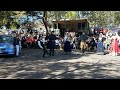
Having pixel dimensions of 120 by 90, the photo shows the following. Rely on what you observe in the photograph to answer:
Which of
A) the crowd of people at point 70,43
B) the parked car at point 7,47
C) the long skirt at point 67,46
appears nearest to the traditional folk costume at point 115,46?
the crowd of people at point 70,43

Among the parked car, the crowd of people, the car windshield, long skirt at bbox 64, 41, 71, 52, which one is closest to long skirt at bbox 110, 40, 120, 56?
the crowd of people

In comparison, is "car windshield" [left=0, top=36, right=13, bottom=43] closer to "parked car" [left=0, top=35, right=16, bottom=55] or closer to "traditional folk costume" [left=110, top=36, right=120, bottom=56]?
"parked car" [left=0, top=35, right=16, bottom=55]

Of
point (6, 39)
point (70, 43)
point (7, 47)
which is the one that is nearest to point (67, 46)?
point (70, 43)

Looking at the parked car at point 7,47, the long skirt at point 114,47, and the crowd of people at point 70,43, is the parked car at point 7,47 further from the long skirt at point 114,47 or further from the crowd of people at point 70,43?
the long skirt at point 114,47

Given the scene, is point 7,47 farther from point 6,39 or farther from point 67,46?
point 67,46

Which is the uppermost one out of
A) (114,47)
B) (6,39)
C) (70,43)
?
(6,39)

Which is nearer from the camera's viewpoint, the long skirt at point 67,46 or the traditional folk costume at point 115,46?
the traditional folk costume at point 115,46

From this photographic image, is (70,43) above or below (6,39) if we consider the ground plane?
below

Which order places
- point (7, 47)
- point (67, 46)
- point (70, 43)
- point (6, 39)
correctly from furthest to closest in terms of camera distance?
point (70, 43) → point (67, 46) → point (6, 39) → point (7, 47)
